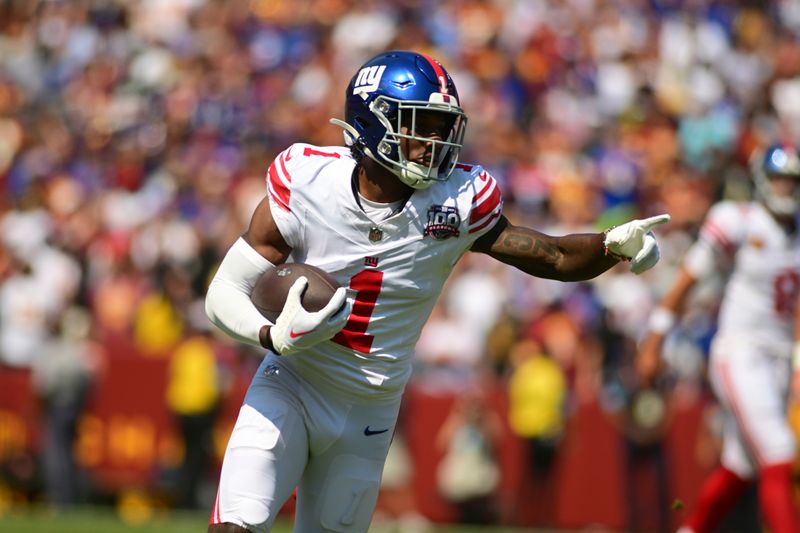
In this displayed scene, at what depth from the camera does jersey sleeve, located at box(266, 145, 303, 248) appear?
467 cm

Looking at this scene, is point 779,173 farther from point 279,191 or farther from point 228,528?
point 228,528

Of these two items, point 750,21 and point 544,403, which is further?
point 750,21

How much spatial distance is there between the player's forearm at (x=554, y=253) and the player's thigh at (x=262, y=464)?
3.05 ft

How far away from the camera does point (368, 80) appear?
4.78 metres

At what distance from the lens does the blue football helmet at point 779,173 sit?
6.95m

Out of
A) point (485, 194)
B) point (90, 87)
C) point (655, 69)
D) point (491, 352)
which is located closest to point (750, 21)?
point (655, 69)

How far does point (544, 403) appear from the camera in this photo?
10188mm

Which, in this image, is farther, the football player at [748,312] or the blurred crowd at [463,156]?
the blurred crowd at [463,156]

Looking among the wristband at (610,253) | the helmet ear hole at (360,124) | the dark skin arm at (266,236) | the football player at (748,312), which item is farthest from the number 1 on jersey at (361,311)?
the football player at (748,312)

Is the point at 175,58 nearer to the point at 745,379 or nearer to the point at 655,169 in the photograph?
the point at 655,169

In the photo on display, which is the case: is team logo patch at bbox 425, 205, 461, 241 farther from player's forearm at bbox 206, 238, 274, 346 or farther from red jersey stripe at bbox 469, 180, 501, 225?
player's forearm at bbox 206, 238, 274, 346

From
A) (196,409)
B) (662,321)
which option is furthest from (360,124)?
(196,409)

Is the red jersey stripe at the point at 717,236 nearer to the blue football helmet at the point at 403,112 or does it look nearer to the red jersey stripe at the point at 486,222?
the red jersey stripe at the point at 486,222

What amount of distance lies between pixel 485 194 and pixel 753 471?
280 centimetres
